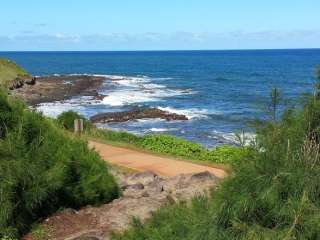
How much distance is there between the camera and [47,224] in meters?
10.7

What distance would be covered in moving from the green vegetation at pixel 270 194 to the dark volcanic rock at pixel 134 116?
3887 centimetres

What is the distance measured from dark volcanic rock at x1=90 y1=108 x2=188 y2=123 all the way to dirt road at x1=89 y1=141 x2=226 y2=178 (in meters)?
23.5

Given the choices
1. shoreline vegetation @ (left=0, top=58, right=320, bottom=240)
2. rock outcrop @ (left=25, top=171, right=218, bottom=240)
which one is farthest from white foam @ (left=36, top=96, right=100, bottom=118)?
shoreline vegetation @ (left=0, top=58, right=320, bottom=240)

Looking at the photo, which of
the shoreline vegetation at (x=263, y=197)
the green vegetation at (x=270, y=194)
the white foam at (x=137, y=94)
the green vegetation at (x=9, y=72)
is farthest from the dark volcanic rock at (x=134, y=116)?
the green vegetation at (x=270, y=194)

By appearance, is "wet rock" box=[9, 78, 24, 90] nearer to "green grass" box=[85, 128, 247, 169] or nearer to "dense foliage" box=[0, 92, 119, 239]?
"green grass" box=[85, 128, 247, 169]

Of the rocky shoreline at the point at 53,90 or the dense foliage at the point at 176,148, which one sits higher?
the dense foliage at the point at 176,148

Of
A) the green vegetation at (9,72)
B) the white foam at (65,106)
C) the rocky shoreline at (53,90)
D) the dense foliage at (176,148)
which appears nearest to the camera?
the dense foliage at (176,148)

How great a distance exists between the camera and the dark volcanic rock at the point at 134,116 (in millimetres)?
45469

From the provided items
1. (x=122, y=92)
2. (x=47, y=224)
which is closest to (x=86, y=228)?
(x=47, y=224)

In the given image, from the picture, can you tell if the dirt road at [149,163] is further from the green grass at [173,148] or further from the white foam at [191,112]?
the white foam at [191,112]

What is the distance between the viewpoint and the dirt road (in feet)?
58.7

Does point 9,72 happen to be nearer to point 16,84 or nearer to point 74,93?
point 16,84

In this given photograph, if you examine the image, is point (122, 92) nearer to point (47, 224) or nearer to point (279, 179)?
point (47, 224)

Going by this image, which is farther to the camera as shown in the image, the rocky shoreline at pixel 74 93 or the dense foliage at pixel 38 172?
the rocky shoreline at pixel 74 93
